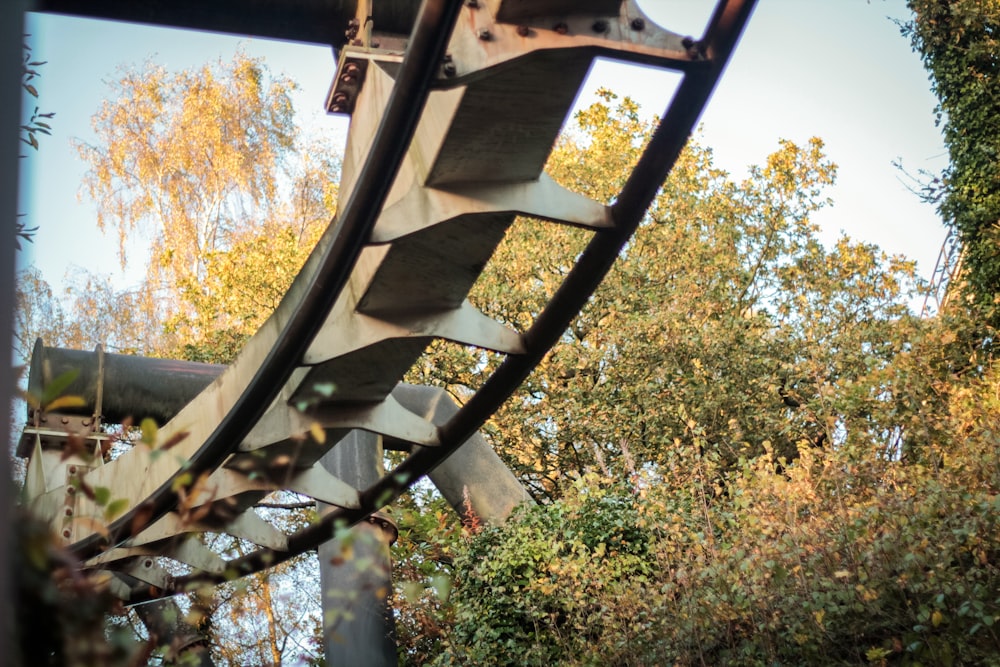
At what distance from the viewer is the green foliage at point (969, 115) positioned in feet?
42.7

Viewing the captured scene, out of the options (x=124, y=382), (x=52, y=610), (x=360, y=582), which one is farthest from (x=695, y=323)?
(x=52, y=610)

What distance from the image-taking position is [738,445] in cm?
1361

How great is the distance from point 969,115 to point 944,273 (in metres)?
2.23

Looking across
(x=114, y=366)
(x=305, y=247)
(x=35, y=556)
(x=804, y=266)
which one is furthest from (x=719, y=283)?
(x=35, y=556)

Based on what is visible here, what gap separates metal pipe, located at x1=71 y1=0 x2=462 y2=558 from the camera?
3.41m

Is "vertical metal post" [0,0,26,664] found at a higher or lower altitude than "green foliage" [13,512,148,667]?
higher

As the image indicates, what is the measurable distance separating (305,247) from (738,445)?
7493 mm

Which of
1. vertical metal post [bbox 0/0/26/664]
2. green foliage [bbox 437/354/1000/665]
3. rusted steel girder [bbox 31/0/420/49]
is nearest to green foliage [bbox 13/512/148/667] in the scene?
vertical metal post [bbox 0/0/26/664]

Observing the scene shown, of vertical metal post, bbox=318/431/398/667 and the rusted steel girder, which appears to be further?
vertical metal post, bbox=318/431/398/667

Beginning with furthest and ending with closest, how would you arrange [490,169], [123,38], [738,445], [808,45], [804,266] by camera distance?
1. [123,38]
2. [808,45]
3. [804,266]
4. [738,445]
5. [490,169]

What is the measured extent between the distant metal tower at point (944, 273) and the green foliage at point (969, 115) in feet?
1.50

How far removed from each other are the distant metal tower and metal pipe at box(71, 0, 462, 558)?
36.8 feet

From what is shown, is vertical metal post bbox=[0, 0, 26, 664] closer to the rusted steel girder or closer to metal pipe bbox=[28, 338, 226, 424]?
the rusted steel girder

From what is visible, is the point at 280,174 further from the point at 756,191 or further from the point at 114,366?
the point at 114,366
